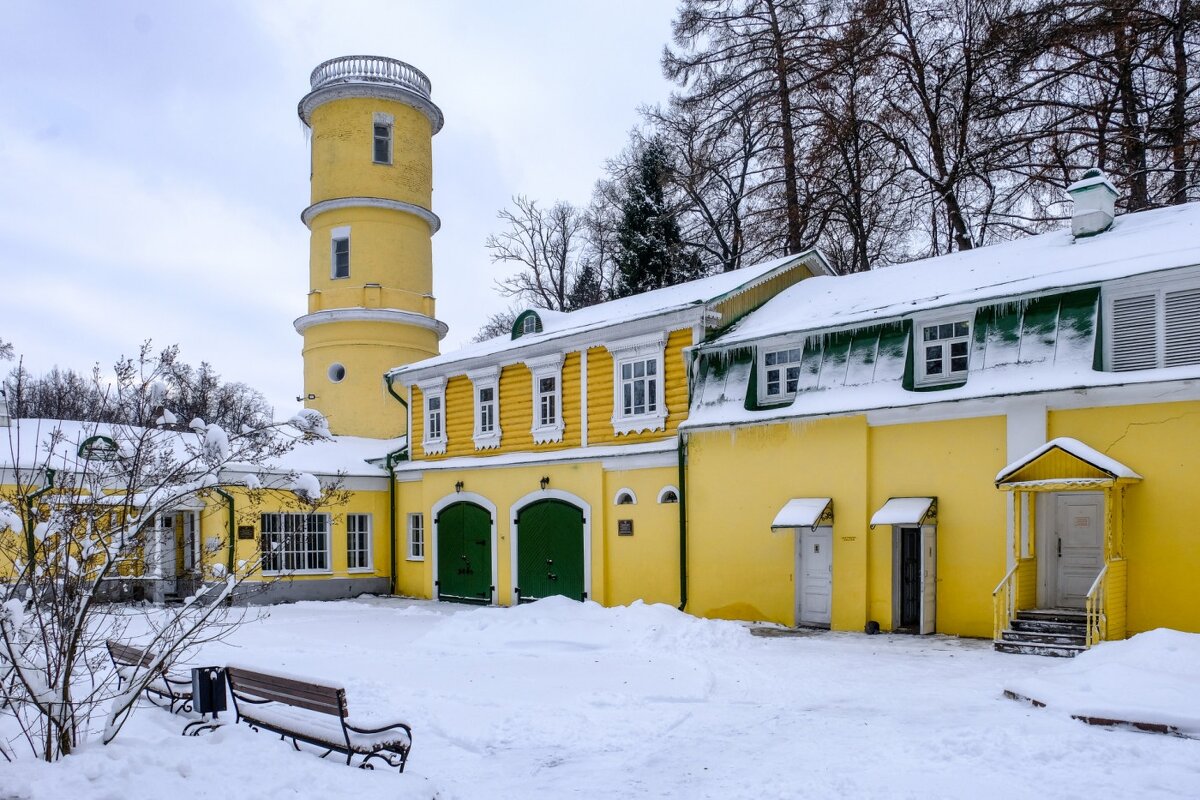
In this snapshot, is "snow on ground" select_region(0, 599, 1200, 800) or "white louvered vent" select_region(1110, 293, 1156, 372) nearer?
"snow on ground" select_region(0, 599, 1200, 800)

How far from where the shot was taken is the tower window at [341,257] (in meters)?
28.0

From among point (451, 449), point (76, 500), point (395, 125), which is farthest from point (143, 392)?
point (395, 125)

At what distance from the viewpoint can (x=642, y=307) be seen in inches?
814

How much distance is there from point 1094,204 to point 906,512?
6025mm

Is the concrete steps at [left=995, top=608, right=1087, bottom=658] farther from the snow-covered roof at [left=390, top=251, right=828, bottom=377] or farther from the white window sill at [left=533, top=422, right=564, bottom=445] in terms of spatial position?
the white window sill at [left=533, top=422, right=564, bottom=445]

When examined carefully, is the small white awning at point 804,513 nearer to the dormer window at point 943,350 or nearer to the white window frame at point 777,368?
the white window frame at point 777,368

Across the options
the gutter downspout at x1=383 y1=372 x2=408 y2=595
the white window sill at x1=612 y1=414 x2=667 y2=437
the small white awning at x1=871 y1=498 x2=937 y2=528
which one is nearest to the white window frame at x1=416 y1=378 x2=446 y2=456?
the gutter downspout at x1=383 y1=372 x2=408 y2=595

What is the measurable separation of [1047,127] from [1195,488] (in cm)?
1157

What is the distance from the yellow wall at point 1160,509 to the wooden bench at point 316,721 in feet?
32.6

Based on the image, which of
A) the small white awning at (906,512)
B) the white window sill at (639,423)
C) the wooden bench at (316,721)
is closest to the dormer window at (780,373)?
the white window sill at (639,423)

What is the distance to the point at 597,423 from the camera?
1994 cm

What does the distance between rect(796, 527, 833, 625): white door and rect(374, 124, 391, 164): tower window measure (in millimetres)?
17802

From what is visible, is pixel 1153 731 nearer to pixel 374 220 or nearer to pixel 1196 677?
Answer: pixel 1196 677

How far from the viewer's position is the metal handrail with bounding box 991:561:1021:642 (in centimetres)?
1304
